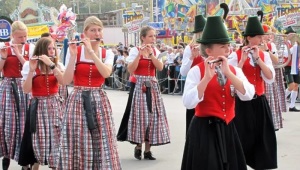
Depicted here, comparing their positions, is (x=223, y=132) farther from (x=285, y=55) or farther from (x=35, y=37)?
Result: (x=35, y=37)

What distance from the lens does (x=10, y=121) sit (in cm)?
693

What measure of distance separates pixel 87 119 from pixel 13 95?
1904mm

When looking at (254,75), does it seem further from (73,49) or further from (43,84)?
(43,84)

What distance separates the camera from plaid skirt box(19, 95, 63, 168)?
6191 mm

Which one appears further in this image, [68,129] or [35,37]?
[35,37]

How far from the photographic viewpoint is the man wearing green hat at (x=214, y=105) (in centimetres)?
429

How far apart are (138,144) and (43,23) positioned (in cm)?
886

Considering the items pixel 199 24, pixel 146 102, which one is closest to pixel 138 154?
pixel 146 102

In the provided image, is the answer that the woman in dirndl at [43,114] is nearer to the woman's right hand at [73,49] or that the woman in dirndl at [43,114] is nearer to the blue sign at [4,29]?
the woman's right hand at [73,49]

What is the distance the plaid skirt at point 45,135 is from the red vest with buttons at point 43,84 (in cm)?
7

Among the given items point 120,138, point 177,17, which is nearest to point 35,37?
point 120,138

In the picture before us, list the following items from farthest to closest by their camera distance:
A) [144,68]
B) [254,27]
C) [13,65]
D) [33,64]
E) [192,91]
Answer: [144,68] < [13,65] < [254,27] < [33,64] < [192,91]

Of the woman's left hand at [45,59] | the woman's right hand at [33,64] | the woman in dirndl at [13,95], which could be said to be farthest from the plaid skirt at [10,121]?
the woman's left hand at [45,59]

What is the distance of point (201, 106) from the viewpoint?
176 inches
